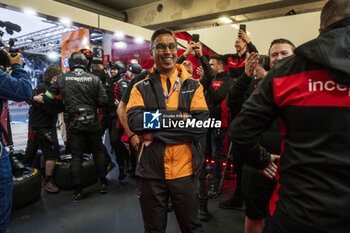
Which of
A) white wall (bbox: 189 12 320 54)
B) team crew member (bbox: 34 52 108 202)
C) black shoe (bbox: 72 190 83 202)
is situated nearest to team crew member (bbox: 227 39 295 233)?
team crew member (bbox: 34 52 108 202)

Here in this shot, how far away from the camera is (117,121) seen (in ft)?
13.0

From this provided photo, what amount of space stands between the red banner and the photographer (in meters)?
3.47

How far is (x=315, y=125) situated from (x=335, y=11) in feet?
1.63

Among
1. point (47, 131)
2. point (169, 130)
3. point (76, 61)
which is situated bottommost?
point (47, 131)

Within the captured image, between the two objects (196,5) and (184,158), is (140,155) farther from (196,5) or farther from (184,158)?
(196,5)

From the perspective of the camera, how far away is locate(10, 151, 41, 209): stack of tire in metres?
2.85

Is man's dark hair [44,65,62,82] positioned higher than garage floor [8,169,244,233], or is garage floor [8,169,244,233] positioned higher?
man's dark hair [44,65,62,82]

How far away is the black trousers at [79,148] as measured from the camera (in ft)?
10.4

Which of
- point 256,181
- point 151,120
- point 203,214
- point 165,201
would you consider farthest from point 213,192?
point 151,120

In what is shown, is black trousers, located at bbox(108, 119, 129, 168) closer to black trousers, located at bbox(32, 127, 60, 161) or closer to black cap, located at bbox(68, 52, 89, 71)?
black trousers, located at bbox(32, 127, 60, 161)

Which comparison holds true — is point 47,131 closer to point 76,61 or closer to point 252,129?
point 76,61

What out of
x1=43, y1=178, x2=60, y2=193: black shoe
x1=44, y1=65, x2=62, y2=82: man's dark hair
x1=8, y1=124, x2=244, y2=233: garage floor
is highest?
x1=44, y1=65, x2=62, y2=82: man's dark hair

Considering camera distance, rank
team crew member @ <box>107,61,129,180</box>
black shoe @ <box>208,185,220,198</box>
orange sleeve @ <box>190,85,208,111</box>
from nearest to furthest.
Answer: orange sleeve @ <box>190,85,208,111</box>, black shoe @ <box>208,185,220,198</box>, team crew member @ <box>107,61,129,180</box>

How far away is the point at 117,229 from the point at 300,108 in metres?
2.42
